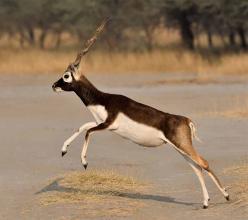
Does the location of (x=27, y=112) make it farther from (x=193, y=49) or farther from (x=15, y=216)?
(x=193, y=49)

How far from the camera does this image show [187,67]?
4169 cm

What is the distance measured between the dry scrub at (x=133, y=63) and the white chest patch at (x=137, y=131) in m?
29.4

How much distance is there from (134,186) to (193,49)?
37.5m

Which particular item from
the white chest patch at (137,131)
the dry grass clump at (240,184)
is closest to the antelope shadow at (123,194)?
the dry grass clump at (240,184)

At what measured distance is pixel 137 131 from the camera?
9.80 meters

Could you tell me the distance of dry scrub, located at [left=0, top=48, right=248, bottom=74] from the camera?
135ft

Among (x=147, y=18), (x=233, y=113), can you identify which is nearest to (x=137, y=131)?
(x=233, y=113)

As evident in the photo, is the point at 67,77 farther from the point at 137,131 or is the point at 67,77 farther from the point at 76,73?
the point at 137,131

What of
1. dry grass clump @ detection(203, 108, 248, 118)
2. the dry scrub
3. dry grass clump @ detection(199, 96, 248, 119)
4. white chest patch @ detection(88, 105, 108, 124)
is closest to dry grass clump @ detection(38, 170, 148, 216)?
white chest patch @ detection(88, 105, 108, 124)

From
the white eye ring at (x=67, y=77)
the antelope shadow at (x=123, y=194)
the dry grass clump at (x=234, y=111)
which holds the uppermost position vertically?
the white eye ring at (x=67, y=77)

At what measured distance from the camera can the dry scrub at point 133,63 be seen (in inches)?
1617

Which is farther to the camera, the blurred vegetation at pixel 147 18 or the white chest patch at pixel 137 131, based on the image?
the blurred vegetation at pixel 147 18

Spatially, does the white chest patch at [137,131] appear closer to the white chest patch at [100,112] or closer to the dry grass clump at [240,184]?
the white chest patch at [100,112]

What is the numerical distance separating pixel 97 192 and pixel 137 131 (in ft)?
5.73
